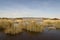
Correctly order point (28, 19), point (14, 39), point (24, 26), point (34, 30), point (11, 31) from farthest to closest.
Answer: point (28, 19) → point (24, 26) → point (34, 30) → point (11, 31) → point (14, 39)

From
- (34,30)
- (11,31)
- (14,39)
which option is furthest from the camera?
(34,30)

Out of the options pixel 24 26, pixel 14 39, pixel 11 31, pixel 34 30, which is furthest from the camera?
pixel 24 26

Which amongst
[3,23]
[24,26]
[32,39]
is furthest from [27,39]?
[3,23]

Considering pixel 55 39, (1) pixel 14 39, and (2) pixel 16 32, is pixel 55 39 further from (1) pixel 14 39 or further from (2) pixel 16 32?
(2) pixel 16 32

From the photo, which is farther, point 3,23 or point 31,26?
point 3,23

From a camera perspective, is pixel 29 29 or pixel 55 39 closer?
pixel 55 39

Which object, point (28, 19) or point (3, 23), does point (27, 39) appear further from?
point (28, 19)

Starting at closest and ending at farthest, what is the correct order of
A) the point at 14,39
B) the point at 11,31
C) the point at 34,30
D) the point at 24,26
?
the point at 14,39, the point at 11,31, the point at 34,30, the point at 24,26

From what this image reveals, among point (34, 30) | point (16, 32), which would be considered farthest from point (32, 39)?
point (34, 30)
